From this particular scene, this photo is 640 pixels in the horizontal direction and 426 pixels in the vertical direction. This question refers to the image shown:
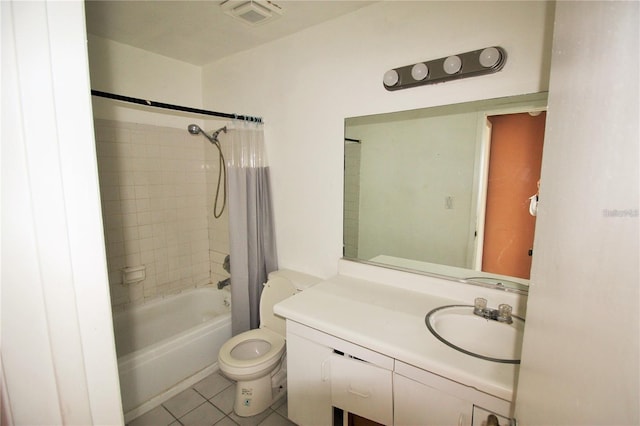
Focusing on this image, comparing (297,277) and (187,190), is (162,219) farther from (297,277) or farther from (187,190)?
(297,277)

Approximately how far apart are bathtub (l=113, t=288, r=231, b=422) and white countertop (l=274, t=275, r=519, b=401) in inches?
39.4

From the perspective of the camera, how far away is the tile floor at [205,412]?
1731mm

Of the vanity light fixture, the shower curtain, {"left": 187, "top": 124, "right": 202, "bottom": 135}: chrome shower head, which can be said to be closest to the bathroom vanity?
the shower curtain

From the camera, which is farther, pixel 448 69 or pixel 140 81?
pixel 140 81

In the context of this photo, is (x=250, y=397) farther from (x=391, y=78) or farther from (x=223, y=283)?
(x=391, y=78)

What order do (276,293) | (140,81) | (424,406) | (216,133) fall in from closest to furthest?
(424,406) → (276,293) → (140,81) → (216,133)

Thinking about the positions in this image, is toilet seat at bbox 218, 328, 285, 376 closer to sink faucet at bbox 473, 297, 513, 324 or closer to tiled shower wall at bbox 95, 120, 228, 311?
tiled shower wall at bbox 95, 120, 228, 311

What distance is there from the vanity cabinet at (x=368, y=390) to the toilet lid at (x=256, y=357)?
28 centimetres

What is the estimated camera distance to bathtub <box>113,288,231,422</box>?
1774 millimetres

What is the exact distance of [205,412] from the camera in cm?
181

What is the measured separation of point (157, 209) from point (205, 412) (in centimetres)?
161

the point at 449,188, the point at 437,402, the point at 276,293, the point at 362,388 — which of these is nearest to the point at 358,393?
the point at 362,388

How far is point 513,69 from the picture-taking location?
49.6 inches

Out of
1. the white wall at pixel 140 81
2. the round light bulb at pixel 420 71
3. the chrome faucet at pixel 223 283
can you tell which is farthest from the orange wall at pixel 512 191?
the white wall at pixel 140 81
